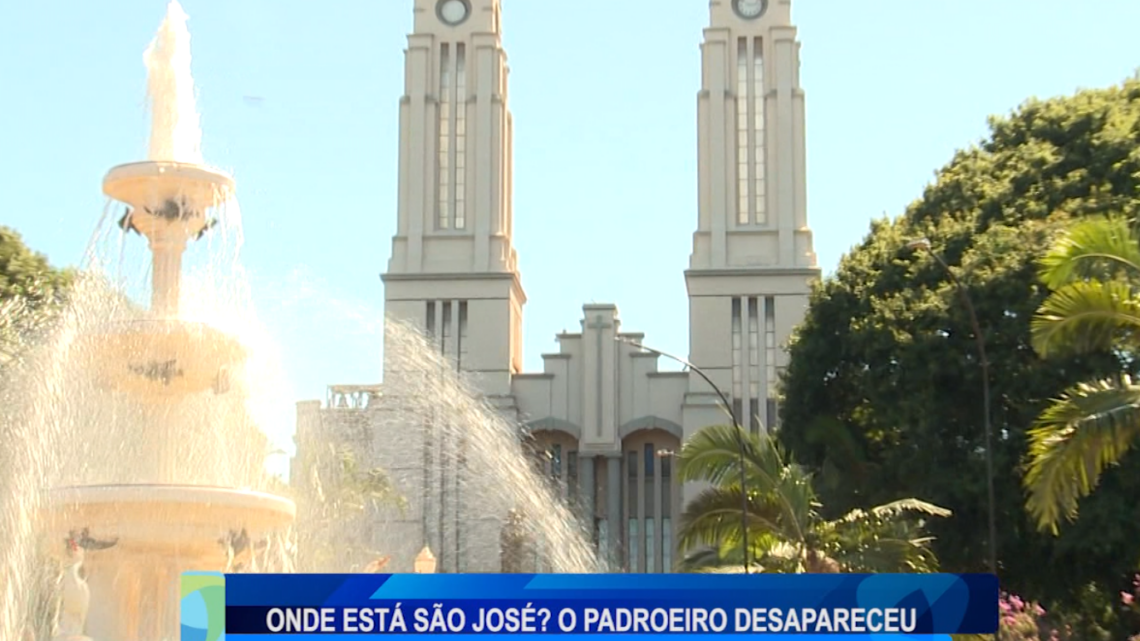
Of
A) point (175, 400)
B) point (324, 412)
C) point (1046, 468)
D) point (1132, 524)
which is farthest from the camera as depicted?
point (324, 412)

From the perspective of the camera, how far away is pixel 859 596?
11.1 meters

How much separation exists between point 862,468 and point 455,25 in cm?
4913

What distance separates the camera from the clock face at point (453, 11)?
86000mm

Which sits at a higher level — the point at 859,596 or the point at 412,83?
the point at 412,83

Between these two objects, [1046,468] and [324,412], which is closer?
[1046,468]

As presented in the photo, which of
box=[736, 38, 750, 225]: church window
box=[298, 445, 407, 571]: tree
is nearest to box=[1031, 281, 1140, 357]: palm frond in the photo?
box=[298, 445, 407, 571]: tree

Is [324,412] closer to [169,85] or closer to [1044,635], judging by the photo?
[1044,635]

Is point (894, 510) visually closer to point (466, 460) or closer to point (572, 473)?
point (466, 460)

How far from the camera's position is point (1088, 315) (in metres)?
19.8

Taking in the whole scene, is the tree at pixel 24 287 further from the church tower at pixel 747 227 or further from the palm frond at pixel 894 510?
the church tower at pixel 747 227

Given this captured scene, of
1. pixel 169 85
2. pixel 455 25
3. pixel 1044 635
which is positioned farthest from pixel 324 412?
pixel 455 25

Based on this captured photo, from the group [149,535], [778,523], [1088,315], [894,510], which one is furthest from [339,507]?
[1088,315]

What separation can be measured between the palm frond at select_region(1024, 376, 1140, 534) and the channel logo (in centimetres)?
1093

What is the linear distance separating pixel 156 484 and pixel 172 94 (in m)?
7.06
